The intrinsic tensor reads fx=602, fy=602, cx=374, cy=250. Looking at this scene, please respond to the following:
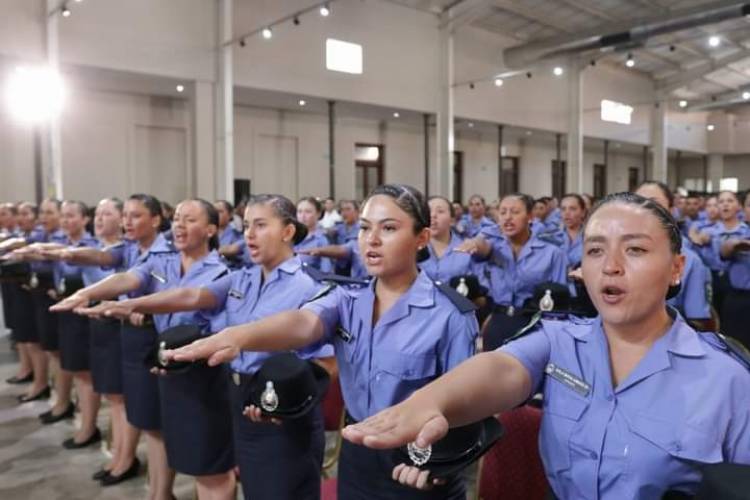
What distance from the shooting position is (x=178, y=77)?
30.7 ft

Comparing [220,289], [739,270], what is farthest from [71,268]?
[739,270]

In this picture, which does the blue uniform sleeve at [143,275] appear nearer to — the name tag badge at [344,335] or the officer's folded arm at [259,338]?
the officer's folded arm at [259,338]

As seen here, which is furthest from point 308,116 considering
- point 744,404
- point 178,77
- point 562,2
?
point 744,404

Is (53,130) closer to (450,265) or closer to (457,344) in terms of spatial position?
(450,265)

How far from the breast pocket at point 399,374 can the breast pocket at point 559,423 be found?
18.7 inches

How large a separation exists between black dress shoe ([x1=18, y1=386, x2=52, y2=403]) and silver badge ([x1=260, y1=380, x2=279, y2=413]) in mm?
3938

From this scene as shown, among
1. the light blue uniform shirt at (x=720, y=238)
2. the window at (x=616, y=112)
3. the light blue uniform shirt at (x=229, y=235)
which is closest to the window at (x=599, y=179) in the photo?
the window at (x=616, y=112)

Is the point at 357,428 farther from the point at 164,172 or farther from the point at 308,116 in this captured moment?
the point at 308,116

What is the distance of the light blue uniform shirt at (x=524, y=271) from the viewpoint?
12.5ft

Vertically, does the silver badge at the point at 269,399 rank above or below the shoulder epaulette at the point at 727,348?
below

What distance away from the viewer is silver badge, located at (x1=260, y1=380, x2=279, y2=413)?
188 cm

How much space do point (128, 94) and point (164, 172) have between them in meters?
1.47

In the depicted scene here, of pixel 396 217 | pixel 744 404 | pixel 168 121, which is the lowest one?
pixel 744 404

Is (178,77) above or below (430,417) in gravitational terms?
above
